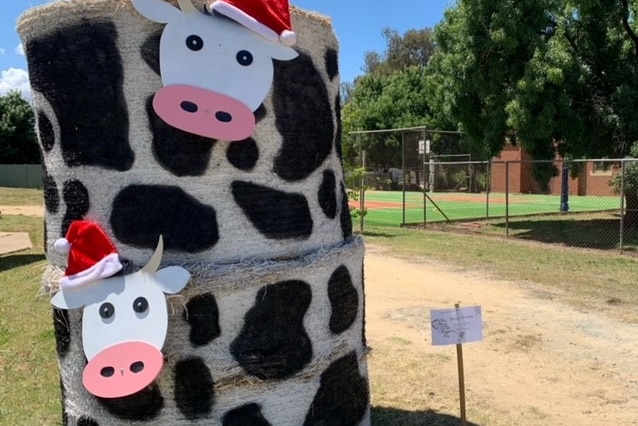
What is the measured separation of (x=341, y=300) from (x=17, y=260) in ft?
35.1

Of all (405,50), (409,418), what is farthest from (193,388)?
(405,50)

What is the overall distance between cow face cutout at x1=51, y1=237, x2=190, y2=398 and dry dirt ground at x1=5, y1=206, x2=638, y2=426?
8.46 ft

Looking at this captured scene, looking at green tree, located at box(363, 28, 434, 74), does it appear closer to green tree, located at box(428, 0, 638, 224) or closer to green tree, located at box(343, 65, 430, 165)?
green tree, located at box(343, 65, 430, 165)

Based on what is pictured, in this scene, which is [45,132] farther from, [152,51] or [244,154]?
[244,154]

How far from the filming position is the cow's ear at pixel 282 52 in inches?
105

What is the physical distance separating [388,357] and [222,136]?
370 cm

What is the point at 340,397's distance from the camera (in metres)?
2.99

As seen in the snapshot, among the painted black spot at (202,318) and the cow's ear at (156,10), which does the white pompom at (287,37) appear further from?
the painted black spot at (202,318)

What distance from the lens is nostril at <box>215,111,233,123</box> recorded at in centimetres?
249

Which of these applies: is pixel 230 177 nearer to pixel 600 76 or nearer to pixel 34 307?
pixel 34 307

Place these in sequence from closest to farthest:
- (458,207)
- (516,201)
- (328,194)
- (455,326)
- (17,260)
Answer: (328,194), (455,326), (17,260), (458,207), (516,201)

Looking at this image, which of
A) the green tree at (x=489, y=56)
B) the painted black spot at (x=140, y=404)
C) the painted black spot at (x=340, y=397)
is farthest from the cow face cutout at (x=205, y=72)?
the green tree at (x=489, y=56)

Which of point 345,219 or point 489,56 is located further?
point 489,56

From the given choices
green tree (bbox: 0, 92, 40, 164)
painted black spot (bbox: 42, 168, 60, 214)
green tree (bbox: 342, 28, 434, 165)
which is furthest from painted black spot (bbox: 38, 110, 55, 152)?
green tree (bbox: 0, 92, 40, 164)
